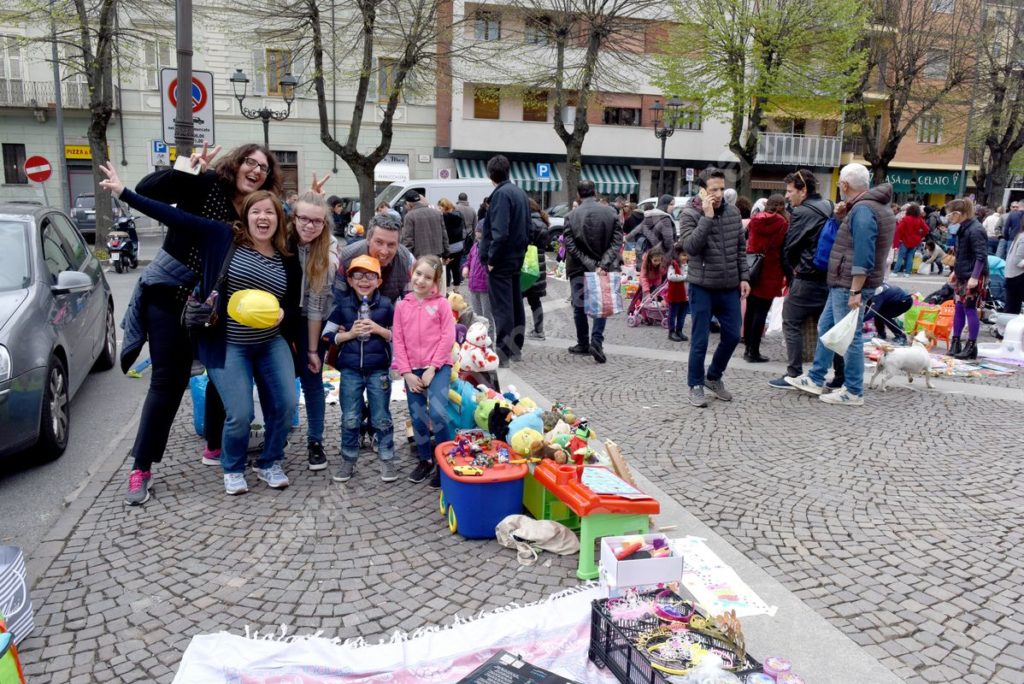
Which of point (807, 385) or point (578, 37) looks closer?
point (807, 385)

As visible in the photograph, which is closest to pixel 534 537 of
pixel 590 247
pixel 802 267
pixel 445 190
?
pixel 802 267

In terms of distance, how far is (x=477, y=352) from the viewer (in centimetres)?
511

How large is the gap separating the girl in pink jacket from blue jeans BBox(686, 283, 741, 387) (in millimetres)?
2612

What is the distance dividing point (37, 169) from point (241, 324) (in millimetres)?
14924

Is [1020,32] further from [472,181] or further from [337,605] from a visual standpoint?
[337,605]

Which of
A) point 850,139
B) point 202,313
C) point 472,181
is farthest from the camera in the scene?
point 850,139

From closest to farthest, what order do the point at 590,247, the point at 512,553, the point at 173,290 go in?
1. the point at 512,553
2. the point at 173,290
3. the point at 590,247

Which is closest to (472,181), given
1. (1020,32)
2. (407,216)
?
(407,216)

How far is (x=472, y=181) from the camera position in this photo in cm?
2184

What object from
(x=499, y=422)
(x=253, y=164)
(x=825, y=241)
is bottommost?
(x=499, y=422)

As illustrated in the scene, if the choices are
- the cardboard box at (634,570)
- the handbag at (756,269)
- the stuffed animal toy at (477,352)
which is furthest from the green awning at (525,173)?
the cardboard box at (634,570)

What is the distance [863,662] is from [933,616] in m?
0.60

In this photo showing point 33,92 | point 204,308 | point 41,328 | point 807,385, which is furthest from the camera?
point 33,92

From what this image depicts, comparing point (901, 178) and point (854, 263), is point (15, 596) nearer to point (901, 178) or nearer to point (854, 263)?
point (854, 263)
